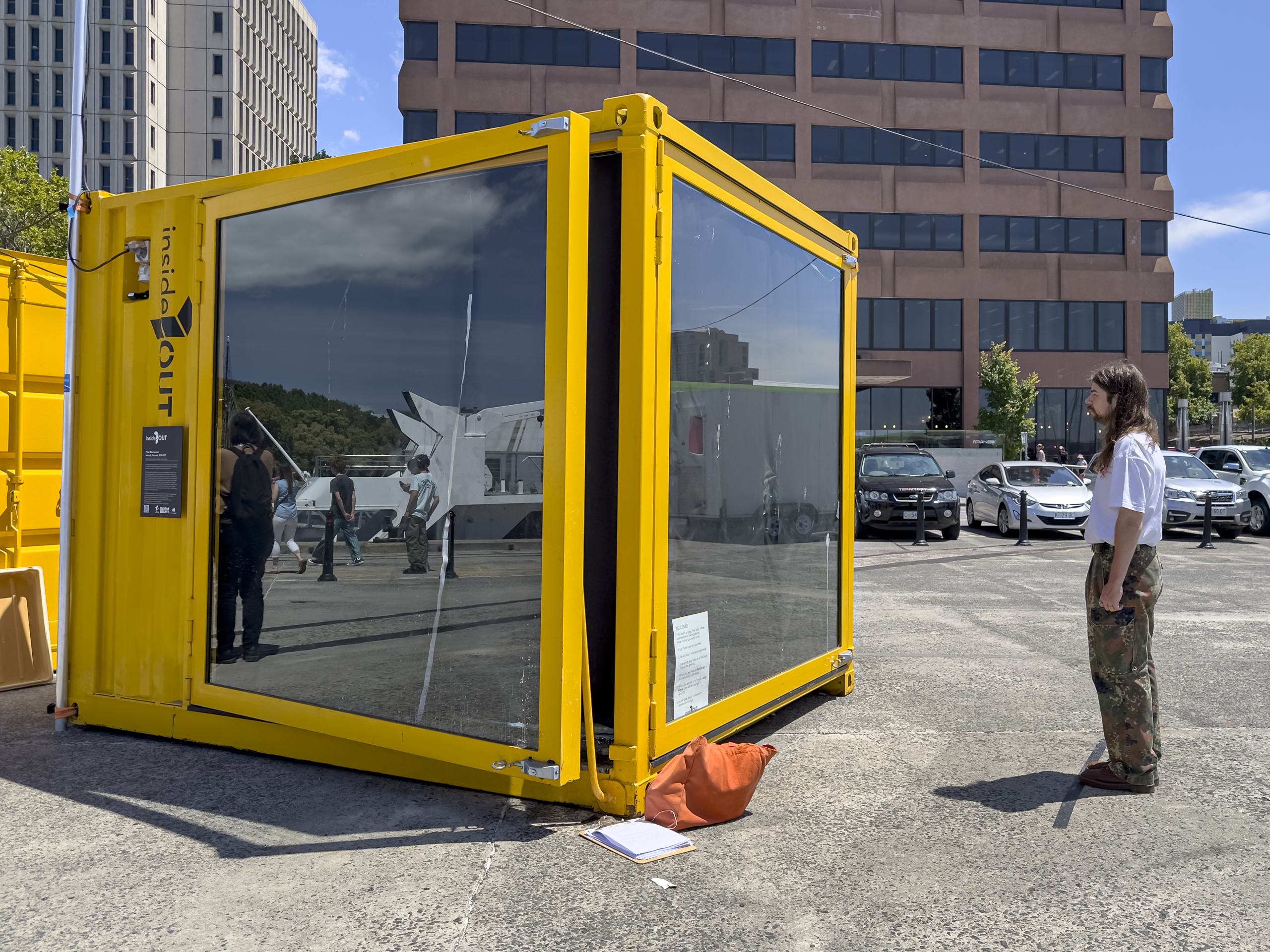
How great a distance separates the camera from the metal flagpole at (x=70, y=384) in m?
5.23

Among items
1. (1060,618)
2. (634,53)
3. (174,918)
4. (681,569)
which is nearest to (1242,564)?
(1060,618)

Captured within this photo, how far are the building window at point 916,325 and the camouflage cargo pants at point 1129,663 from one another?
36049mm

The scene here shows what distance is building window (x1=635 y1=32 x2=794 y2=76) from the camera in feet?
122

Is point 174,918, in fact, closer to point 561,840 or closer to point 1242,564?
point 561,840

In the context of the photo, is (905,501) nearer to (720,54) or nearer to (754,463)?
(754,463)

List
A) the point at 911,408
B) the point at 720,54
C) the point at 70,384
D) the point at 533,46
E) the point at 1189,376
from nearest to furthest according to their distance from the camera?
1. the point at 70,384
2. the point at 533,46
3. the point at 720,54
4. the point at 911,408
5. the point at 1189,376

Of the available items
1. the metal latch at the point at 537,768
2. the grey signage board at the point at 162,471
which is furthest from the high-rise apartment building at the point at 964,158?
the metal latch at the point at 537,768

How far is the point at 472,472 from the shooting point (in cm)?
416

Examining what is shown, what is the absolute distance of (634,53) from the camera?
37.1 meters

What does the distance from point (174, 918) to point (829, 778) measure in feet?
8.92

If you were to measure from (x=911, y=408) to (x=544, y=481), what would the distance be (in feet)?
126

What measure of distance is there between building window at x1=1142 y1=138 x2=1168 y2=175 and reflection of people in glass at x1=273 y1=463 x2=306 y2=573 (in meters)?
43.2

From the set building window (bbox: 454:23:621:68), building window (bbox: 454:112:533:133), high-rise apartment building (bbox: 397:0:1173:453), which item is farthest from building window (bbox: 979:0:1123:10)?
building window (bbox: 454:112:533:133)

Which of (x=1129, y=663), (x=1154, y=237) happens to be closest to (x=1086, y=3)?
(x=1154, y=237)
